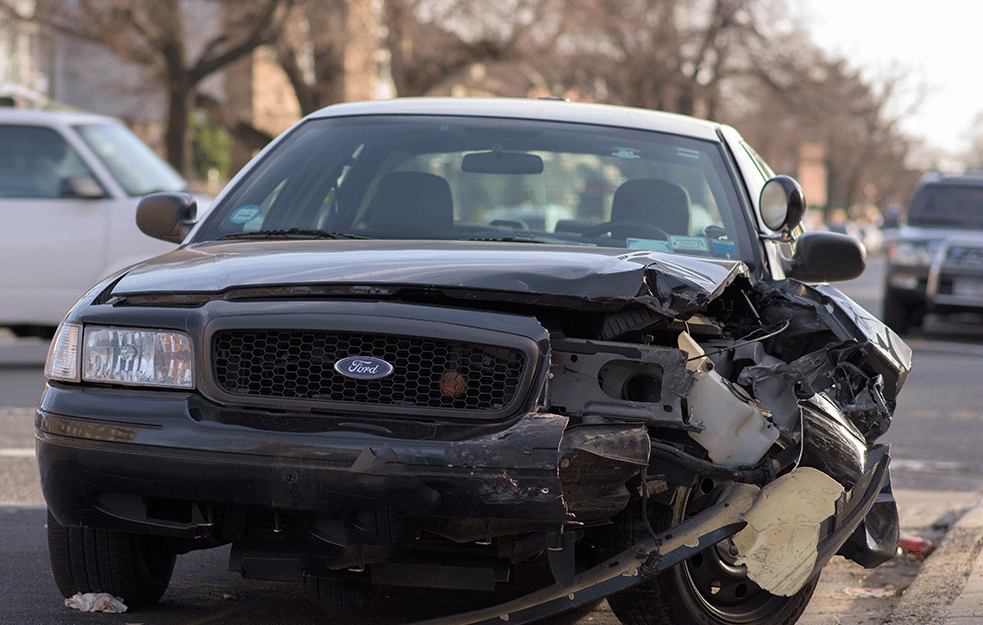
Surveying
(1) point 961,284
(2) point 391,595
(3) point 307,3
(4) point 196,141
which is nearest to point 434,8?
(3) point 307,3

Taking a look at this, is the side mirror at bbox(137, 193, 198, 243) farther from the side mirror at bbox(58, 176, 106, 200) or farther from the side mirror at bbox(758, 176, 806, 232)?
the side mirror at bbox(58, 176, 106, 200)

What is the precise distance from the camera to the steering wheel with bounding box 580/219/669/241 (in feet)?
14.6

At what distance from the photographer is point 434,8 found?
27531 millimetres

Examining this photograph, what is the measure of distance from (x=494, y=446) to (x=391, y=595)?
1484 millimetres

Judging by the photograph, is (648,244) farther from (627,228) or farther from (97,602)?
(97,602)

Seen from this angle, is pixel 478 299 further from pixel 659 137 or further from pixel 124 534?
pixel 659 137

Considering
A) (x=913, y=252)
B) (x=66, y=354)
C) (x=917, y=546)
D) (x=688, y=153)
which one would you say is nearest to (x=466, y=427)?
(x=66, y=354)

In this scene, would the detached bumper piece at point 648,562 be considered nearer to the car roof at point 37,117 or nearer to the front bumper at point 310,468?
the front bumper at point 310,468

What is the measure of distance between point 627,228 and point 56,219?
22.8 ft

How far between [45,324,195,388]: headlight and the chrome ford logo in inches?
16.1

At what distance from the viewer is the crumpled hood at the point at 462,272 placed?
3350mm

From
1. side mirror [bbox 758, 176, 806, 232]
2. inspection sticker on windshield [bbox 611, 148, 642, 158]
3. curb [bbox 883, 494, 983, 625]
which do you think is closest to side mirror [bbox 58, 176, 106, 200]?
inspection sticker on windshield [bbox 611, 148, 642, 158]

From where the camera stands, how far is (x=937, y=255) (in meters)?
15.2

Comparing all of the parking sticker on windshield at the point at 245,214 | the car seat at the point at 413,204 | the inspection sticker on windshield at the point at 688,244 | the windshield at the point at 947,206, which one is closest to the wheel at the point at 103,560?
the parking sticker on windshield at the point at 245,214
